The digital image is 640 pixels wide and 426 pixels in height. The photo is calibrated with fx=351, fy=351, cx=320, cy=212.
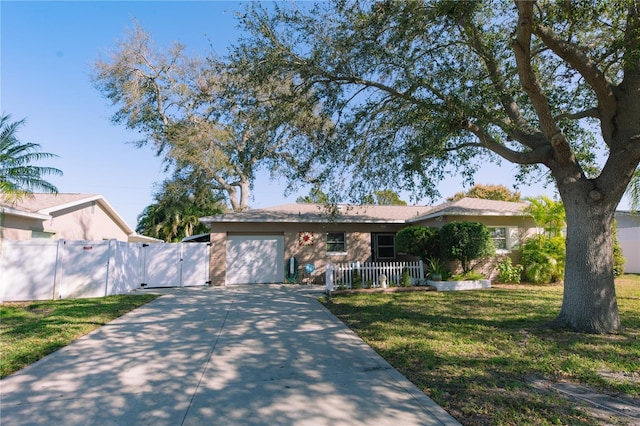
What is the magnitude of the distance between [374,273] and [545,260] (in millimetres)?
6922

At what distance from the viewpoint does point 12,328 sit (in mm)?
7109

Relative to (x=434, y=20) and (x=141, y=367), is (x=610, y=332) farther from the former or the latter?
(x=141, y=367)

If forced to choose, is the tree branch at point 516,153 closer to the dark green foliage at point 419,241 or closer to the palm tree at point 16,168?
the dark green foliage at point 419,241

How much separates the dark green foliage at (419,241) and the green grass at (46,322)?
9.34 meters

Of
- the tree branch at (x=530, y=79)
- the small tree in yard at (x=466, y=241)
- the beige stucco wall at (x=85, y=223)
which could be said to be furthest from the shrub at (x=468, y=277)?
the beige stucco wall at (x=85, y=223)

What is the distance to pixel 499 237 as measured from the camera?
15656 millimetres

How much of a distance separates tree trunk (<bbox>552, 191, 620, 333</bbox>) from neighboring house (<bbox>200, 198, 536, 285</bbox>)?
316 inches

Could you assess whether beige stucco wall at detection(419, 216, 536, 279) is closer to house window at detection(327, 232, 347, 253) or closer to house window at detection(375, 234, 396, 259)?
house window at detection(375, 234, 396, 259)

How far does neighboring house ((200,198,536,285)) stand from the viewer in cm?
1554

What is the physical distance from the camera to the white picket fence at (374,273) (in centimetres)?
1333

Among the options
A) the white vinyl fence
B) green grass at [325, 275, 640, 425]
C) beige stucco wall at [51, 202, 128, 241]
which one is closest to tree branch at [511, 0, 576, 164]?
green grass at [325, 275, 640, 425]

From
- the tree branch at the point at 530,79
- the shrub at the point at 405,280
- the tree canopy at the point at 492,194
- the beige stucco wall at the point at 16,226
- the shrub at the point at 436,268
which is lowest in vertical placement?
the shrub at the point at 405,280

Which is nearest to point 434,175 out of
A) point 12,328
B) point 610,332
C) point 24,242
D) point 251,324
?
point 610,332

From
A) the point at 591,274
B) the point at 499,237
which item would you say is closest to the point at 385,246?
the point at 499,237
